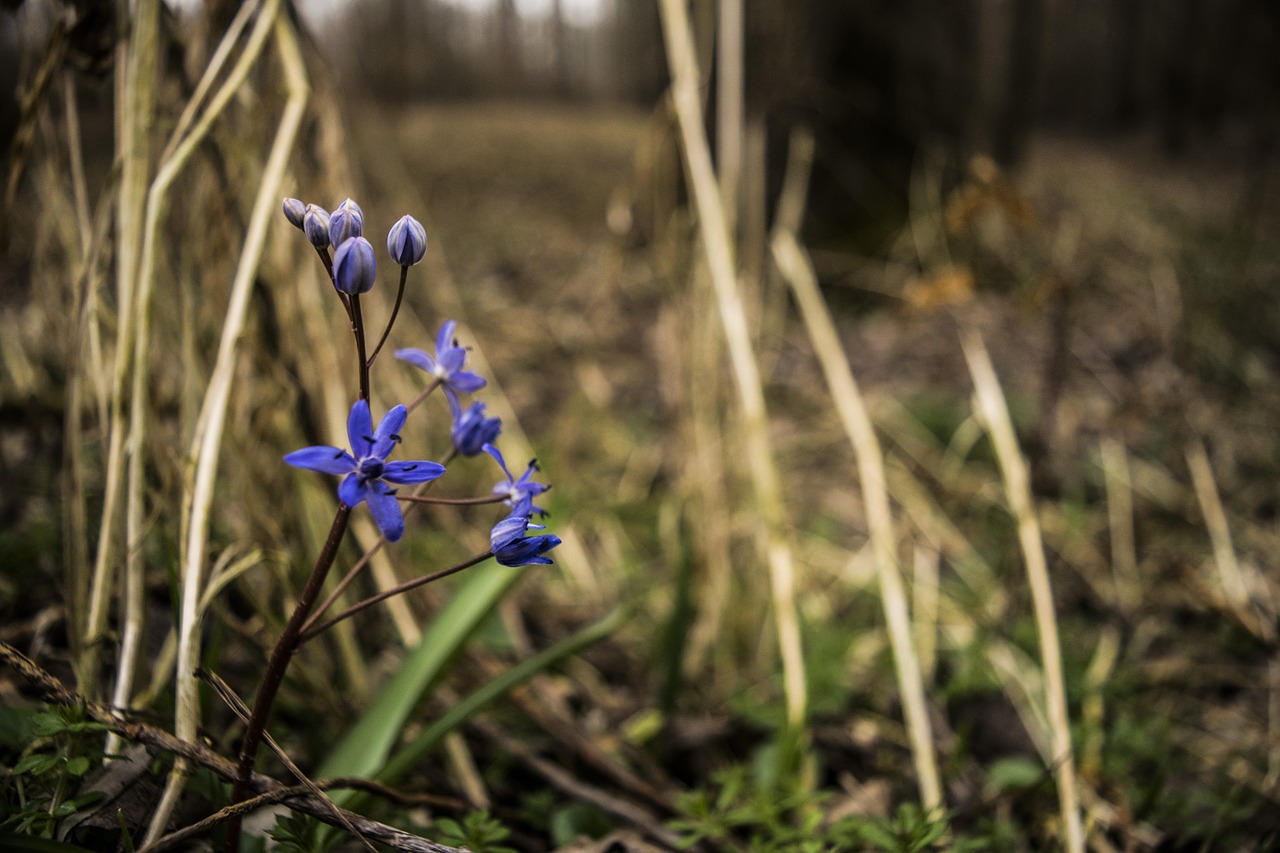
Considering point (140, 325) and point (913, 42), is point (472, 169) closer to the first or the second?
point (913, 42)

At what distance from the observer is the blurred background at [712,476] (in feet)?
3.64

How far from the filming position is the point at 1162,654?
1.92m

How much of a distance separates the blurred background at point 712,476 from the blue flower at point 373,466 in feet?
1.38

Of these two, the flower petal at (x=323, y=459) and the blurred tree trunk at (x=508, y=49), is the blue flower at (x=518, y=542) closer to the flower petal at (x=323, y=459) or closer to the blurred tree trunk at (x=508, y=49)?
the flower petal at (x=323, y=459)

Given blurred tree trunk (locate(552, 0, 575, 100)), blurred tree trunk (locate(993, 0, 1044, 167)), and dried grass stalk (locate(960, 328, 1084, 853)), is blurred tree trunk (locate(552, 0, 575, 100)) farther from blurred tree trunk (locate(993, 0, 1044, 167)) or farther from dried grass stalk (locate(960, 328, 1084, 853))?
dried grass stalk (locate(960, 328, 1084, 853))

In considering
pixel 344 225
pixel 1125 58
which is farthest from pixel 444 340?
pixel 1125 58

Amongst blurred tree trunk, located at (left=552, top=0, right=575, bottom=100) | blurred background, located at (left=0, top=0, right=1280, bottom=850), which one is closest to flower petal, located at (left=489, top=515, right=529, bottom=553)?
blurred background, located at (left=0, top=0, right=1280, bottom=850)

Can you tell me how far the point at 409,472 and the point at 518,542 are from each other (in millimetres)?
103

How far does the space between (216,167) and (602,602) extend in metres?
1.23

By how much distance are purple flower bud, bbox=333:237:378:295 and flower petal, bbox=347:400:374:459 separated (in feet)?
0.31

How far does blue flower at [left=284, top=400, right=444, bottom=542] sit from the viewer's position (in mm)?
613

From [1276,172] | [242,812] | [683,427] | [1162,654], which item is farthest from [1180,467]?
[1276,172]

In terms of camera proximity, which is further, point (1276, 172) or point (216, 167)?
point (1276, 172)

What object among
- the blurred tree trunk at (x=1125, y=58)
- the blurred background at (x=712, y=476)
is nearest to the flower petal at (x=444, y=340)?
the blurred background at (x=712, y=476)
